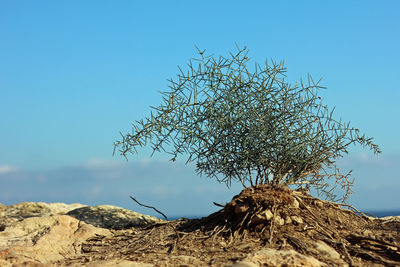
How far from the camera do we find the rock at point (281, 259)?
4.66 m

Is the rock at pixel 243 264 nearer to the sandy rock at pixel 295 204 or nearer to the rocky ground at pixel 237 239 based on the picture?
the rocky ground at pixel 237 239

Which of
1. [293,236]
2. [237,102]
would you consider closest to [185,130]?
[237,102]

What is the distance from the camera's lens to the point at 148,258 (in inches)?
211

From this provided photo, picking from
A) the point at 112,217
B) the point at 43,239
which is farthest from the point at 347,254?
the point at 112,217

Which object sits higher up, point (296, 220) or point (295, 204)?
point (295, 204)

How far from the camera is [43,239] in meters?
6.84

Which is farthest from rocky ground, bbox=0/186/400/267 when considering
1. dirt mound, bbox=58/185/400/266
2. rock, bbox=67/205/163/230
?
rock, bbox=67/205/163/230

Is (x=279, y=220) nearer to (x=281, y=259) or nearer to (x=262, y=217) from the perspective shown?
(x=262, y=217)

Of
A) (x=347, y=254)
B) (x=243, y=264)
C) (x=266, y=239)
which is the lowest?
(x=243, y=264)

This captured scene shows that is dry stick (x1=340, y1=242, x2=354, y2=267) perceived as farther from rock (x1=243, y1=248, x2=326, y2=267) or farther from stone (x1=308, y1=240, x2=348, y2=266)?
rock (x1=243, y1=248, x2=326, y2=267)

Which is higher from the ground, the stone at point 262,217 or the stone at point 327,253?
the stone at point 262,217

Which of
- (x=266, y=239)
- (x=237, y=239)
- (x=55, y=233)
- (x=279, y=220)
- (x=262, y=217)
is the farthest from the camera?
(x=55, y=233)

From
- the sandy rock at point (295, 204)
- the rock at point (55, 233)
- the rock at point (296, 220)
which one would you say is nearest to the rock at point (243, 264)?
the rock at point (55, 233)

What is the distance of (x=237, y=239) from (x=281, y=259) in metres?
1.11
